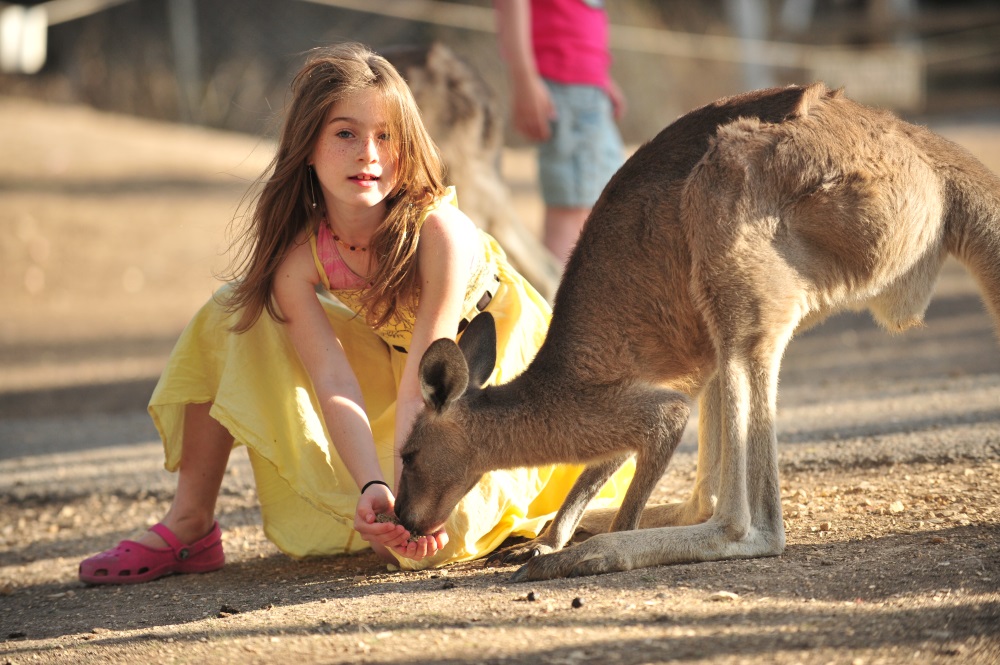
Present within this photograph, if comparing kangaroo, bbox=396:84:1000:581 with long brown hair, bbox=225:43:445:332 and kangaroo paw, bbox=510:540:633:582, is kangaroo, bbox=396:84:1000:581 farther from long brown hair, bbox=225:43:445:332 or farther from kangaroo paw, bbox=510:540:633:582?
long brown hair, bbox=225:43:445:332

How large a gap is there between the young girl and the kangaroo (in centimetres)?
15

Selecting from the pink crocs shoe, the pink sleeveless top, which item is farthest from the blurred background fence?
the pink crocs shoe

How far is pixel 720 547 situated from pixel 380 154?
1.31m

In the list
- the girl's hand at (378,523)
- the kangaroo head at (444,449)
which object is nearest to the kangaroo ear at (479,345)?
the kangaroo head at (444,449)

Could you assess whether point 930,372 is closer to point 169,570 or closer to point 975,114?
point 169,570

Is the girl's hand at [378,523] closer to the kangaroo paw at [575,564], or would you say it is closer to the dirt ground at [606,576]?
the dirt ground at [606,576]

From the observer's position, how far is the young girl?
3.04 meters

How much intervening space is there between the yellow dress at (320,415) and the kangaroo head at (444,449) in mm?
141

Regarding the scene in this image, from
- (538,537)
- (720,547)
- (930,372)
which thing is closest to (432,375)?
(538,537)

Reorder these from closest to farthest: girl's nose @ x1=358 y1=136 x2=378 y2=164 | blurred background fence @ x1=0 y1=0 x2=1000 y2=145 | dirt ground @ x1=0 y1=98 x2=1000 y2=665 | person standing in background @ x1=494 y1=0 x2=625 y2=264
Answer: dirt ground @ x1=0 y1=98 x2=1000 y2=665 → girl's nose @ x1=358 y1=136 x2=378 y2=164 → person standing in background @ x1=494 y1=0 x2=625 y2=264 → blurred background fence @ x1=0 y1=0 x2=1000 y2=145

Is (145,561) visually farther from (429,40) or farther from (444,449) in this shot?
(429,40)

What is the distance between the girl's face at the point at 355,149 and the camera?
3.02 m

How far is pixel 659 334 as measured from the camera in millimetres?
2982

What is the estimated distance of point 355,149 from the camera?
302cm
